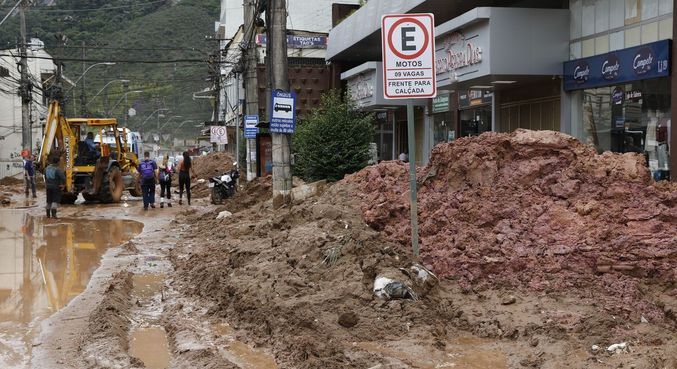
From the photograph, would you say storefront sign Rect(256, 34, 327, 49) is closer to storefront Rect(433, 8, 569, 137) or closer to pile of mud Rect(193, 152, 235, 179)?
pile of mud Rect(193, 152, 235, 179)

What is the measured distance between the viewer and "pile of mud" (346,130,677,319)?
25.0 ft

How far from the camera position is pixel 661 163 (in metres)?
14.5

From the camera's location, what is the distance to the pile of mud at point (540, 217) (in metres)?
7.61

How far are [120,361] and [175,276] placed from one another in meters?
4.78

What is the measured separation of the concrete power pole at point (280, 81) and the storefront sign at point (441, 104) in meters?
10.4

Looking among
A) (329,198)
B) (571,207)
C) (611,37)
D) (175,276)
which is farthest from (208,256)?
(611,37)

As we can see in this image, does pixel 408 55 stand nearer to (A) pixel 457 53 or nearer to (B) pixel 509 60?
(B) pixel 509 60

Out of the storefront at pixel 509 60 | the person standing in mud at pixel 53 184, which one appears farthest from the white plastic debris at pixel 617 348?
the person standing in mud at pixel 53 184

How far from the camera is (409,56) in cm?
808

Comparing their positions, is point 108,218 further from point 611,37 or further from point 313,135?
point 611,37

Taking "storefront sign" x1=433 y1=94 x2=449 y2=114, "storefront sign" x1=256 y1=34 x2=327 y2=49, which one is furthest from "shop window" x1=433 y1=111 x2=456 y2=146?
"storefront sign" x1=256 y1=34 x2=327 y2=49

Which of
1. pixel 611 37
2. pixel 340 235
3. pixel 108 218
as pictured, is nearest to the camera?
pixel 340 235

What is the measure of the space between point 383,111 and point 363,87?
10.2 feet

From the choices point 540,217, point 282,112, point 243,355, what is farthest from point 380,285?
point 282,112
